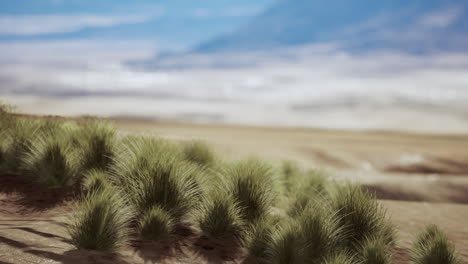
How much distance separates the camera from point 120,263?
5.15 m

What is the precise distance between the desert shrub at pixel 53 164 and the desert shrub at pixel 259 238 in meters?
2.51

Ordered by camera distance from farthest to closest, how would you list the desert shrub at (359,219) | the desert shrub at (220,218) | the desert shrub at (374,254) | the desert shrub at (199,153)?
the desert shrub at (199,153) < the desert shrub at (359,219) < the desert shrub at (220,218) < the desert shrub at (374,254)

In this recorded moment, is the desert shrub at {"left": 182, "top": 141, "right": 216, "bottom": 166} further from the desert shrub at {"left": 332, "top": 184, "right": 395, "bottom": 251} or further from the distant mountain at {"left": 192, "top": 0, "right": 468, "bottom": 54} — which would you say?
the distant mountain at {"left": 192, "top": 0, "right": 468, "bottom": 54}

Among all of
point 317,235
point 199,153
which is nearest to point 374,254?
point 317,235

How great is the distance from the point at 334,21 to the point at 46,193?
18253cm

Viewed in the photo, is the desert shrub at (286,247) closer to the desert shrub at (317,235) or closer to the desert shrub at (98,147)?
the desert shrub at (317,235)

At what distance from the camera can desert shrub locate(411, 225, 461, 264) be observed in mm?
6059

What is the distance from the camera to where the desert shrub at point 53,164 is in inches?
288

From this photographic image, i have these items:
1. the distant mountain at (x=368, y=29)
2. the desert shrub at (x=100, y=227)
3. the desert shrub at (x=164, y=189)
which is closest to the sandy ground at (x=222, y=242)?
the desert shrub at (x=100, y=227)

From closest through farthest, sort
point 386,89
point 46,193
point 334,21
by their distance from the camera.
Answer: point 46,193
point 386,89
point 334,21

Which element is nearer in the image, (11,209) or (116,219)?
(116,219)

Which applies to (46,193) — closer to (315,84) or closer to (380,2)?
(315,84)

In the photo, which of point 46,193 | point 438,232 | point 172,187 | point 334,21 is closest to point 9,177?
point 46,193

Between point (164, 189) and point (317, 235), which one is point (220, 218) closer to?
point (164, 189)
